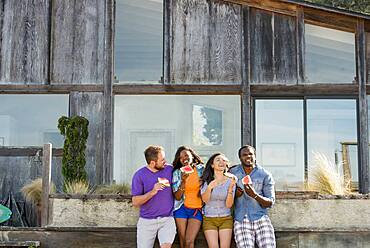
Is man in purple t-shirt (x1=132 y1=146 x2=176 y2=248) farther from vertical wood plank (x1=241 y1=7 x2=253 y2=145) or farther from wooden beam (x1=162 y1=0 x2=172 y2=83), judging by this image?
wooden beam (x1=162 y1=0 x2=172 y2=83)

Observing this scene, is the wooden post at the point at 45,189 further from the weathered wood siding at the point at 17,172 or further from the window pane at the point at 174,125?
the window pane at the point at 174,125

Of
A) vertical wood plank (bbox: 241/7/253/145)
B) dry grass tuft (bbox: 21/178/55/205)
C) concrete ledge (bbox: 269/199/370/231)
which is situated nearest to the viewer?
concrete ledge (bbox: 269/199/370/231)

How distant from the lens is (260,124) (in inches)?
444

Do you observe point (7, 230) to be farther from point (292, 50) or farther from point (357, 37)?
point (357, 37)

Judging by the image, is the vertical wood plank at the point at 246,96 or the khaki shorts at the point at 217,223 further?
the vertical wood plank at the point at 246,96

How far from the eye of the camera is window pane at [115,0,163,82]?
1132 centimetres

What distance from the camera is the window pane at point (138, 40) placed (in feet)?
37.1

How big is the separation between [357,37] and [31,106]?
6.19 metres

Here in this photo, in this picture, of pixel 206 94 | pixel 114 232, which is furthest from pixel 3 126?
pixel 114 232

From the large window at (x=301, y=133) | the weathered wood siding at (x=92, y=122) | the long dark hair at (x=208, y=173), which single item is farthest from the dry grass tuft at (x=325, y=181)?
the weathered wood siding at (x=92, y=122)

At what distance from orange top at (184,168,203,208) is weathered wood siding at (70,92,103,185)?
438 centimetres

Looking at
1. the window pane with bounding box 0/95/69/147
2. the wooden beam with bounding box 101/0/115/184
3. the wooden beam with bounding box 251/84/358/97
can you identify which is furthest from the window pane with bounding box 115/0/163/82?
the wooden beam with bounding box 251/84/358/97

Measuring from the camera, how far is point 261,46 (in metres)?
11.3

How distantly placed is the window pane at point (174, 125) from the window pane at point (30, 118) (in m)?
1.11
